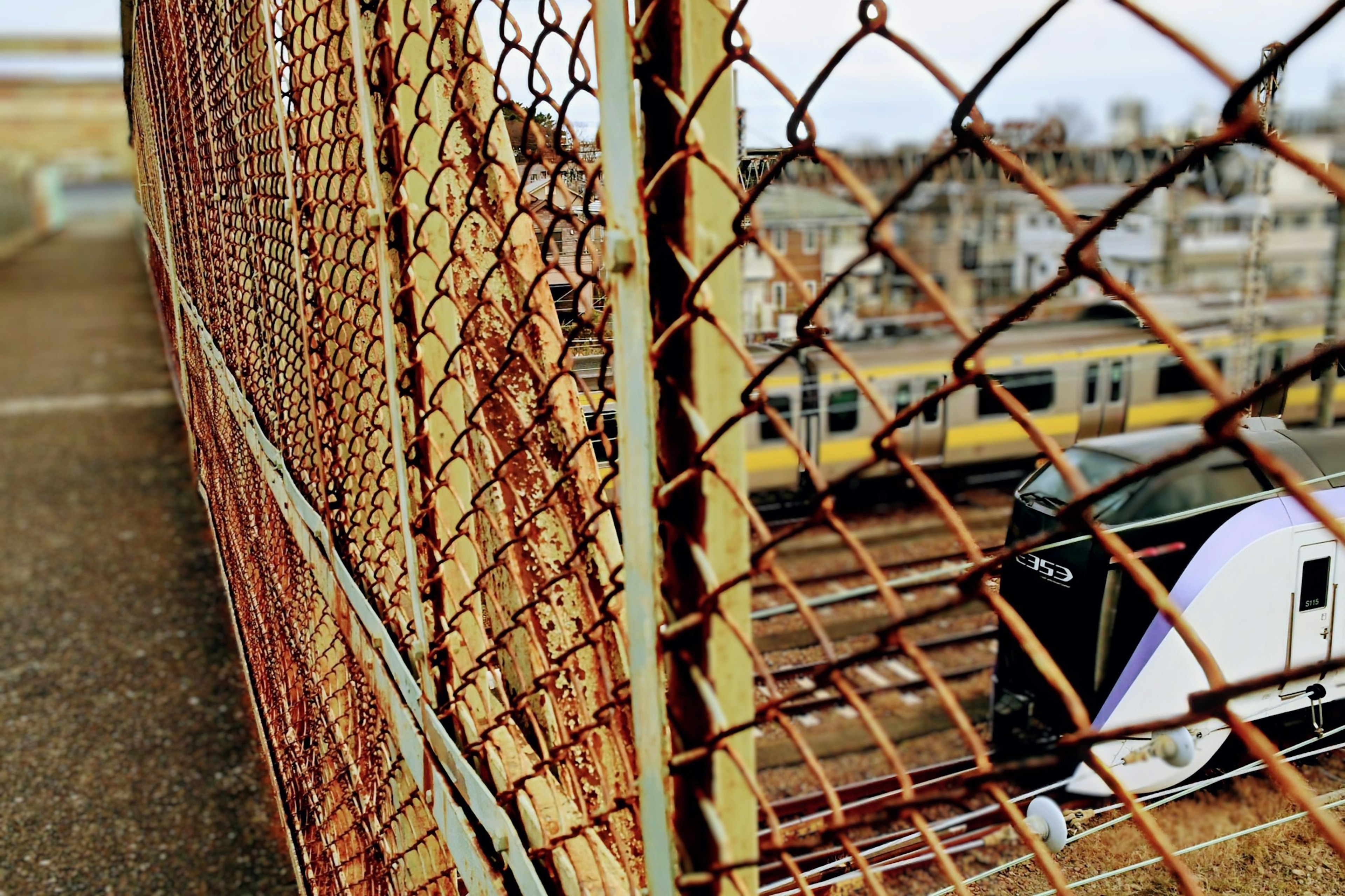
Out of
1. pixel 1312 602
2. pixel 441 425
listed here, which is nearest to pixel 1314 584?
pixel 1312 602

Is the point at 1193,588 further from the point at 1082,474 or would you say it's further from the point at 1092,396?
the point at 1092,396

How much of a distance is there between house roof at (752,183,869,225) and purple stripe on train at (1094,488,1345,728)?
4.89 m

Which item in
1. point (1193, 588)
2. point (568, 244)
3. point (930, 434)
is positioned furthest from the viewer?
point (930, 434)

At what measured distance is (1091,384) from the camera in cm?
1062

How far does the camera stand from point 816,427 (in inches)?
400

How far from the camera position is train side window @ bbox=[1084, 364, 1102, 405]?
1056 centimetres

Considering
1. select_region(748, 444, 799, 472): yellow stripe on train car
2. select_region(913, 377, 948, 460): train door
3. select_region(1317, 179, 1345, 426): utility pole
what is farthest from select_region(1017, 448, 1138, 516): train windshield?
select_region(913, 377, 948, 460): train door

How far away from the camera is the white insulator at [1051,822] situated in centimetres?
139

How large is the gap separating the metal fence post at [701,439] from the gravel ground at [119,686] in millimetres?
3311

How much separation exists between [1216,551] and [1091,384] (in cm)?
983

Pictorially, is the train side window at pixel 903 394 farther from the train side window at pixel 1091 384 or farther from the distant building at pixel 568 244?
the distant building at pixel 568 244

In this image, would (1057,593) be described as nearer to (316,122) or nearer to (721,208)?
(721,208)

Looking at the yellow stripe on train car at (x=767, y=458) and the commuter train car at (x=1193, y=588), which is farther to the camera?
the yellow stripe on train car at (x=767, y=458)

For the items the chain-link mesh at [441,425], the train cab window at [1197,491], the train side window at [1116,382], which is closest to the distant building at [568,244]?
the chain-link mesh at [441,425]
